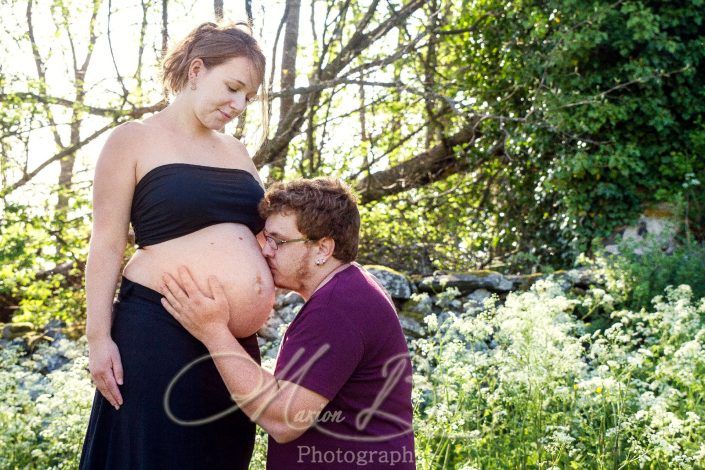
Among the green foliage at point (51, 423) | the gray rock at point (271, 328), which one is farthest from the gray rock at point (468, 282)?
the green foliage at point (51, 423)

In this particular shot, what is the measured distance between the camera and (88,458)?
87.7 inches

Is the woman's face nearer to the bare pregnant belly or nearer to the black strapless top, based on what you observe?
the black strapless top

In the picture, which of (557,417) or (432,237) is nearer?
(557,417)

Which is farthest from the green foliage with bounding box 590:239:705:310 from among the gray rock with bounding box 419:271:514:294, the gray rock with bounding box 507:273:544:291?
the gray rock with bounding box 419:271:514:294

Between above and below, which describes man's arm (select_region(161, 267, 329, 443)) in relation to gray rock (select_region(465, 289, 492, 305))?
above

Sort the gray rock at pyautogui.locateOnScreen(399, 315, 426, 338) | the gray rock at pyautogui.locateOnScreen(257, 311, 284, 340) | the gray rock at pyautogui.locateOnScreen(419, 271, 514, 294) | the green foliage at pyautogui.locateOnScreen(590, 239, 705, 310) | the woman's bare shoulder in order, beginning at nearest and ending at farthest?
the woman's bare shoulder, the gray rock at pyautogui.locateOnScreen(399, 315, 426, 338), the gray rock at pyautogui.locateOnScreen(257, 311, 284, 340), the green foliage at pyautogui.locateOnScreen(590, 239, 705, 310), the gray rock at pyautogui.locateOnScreen(419, 271, 514, 294)

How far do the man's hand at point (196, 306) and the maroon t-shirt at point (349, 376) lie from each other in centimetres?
20

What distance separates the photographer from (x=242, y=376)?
204 cm

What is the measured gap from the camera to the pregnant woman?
2.20 meters

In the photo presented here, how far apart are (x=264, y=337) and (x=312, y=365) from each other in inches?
138

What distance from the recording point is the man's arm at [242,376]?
2.02 metres

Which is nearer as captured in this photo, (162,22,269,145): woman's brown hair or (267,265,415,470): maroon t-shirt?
(267,265,415,470): maroon t-shirt

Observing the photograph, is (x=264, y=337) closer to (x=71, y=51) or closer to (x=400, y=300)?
(x=400, y=300)

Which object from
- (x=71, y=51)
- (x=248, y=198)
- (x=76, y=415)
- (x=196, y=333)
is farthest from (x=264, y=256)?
(x=71, y=51)
